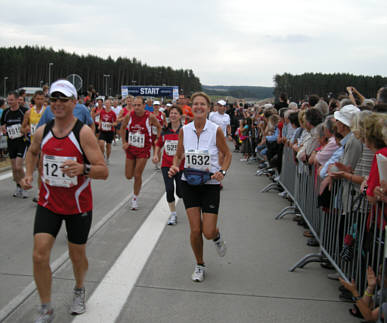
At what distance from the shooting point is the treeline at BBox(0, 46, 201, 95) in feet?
449

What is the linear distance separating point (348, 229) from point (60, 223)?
2707 mm

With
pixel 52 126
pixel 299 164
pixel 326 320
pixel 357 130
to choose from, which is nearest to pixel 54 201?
pixel 52 126

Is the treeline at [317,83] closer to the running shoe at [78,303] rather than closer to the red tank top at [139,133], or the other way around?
the red tank top at [139,133]

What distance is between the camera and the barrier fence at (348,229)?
3.85 meters

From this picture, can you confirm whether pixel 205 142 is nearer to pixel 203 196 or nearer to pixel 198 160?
pixel 198 160

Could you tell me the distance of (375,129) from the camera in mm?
4012

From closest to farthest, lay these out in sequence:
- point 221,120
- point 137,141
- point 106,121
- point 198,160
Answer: point 198,160, point 137,141, point 221,120, point 106,121

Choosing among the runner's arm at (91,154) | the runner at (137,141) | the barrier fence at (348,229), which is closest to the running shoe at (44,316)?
the runner's arm at (91,154)

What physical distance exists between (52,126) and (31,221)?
367 centimetres

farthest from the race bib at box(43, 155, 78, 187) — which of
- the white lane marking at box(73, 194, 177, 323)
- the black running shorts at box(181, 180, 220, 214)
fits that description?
the black running shorts at box(181, 180, 220, 214)

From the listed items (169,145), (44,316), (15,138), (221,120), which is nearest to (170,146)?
(169,145)

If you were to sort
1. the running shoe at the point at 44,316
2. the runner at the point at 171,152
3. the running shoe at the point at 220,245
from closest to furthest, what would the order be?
the running shoe at the point at 44,316 < the running shoe at the point at 220,245 < the runner at the point at 171,152

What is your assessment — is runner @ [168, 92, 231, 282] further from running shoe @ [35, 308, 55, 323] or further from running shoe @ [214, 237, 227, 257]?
running shoe @ [35, 308, 55, 323]

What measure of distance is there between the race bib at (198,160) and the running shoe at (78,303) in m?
1.70
